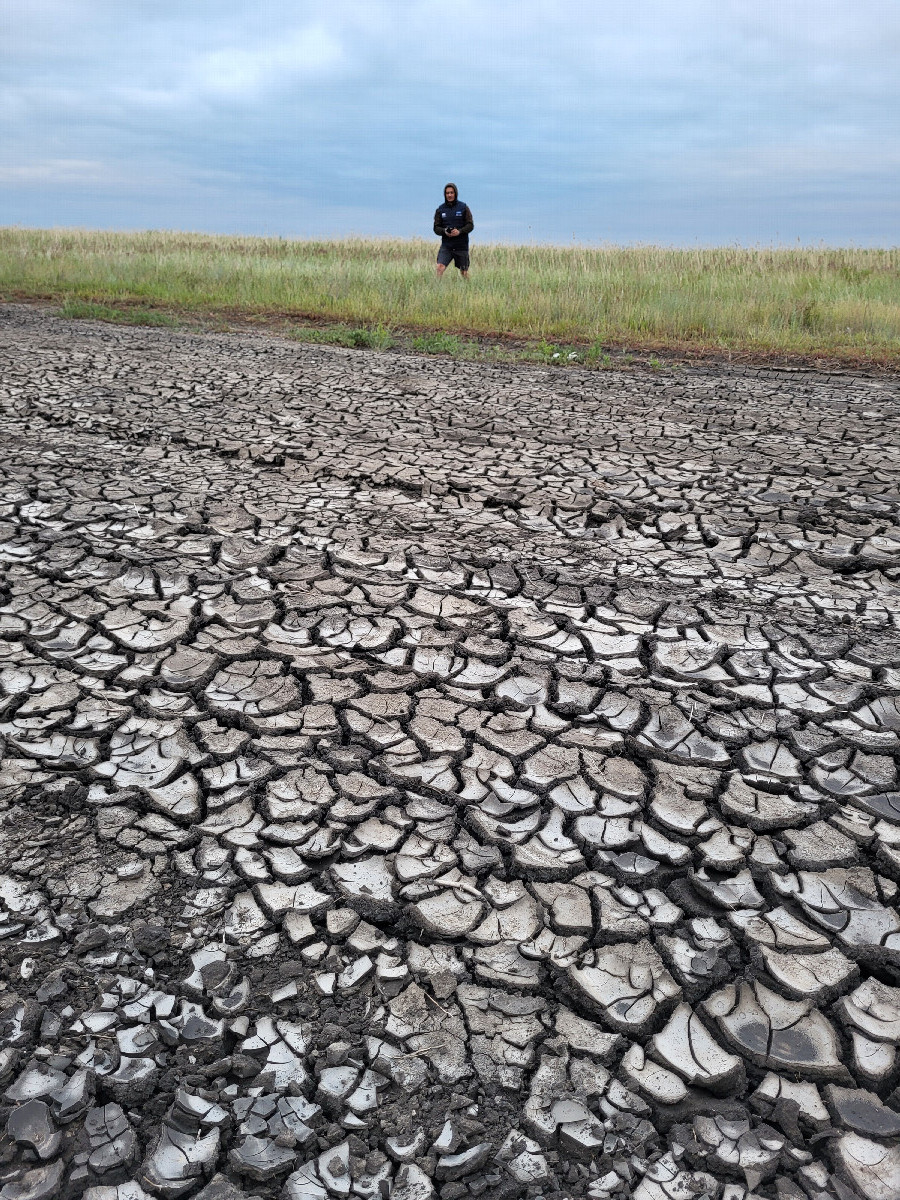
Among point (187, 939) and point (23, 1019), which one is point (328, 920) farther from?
point (23, 1019)

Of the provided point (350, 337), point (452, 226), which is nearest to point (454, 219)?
point (452, 226)

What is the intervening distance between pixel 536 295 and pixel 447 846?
9.06m

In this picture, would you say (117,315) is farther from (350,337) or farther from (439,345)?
(439,345)

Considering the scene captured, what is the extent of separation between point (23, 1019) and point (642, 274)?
11641mm

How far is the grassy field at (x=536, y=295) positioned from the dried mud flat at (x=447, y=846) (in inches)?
197

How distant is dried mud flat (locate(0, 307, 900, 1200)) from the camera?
1.26 meters

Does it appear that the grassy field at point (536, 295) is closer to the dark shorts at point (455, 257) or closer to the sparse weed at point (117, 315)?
the sparse weed at point (117, 315)

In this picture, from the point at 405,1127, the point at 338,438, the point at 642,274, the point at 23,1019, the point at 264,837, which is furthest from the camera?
the point at 642,274

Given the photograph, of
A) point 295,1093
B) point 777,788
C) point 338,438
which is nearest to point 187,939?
point 295,1093

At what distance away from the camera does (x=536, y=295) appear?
9.77 metres

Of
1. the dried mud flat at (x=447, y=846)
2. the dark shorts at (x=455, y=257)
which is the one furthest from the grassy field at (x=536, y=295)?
the dried mud flat at (x=447, y=846)

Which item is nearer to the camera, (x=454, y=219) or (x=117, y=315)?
(x=117, y=315)

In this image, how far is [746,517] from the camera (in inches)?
141

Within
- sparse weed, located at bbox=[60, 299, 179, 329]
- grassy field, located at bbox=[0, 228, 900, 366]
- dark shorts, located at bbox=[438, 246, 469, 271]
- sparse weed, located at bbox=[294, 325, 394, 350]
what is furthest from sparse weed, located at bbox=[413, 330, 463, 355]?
dark shorts, located at bbox=[438, 246, 469, 271]
